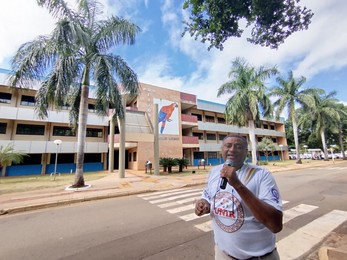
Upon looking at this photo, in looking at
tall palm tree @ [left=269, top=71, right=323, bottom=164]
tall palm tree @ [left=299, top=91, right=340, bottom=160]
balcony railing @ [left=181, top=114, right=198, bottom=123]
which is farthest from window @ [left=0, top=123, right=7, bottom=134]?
tall palm tree @ [left=299, top=91, right=340, bottom=160]

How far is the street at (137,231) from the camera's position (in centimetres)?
359

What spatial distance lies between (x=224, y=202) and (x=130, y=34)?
1104 centimetres

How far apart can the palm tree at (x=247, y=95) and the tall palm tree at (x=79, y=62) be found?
11.8 metres

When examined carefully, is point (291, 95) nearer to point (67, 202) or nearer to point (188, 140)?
point (188, 140)

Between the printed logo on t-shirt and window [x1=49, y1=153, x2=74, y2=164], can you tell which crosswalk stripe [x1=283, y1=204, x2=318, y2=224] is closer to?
the printed logo on t-shirt

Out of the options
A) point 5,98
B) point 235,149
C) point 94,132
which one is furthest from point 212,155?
point 235,149

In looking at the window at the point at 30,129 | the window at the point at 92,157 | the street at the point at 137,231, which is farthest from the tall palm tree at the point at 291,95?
the window at the point at 30,129

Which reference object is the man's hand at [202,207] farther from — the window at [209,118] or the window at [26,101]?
the window at [209,118]

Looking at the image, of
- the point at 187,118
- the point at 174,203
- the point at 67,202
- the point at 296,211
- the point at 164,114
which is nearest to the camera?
the point at 296,211

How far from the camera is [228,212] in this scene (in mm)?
1638

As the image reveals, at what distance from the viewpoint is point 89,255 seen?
354 centimetres

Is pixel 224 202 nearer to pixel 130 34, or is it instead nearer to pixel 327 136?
pixel 130 34

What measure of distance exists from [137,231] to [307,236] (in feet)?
12.4

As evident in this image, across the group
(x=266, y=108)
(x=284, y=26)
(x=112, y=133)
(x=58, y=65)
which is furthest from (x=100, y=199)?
(x=266, y=108)
